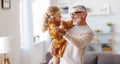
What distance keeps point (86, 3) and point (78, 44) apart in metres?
5.92

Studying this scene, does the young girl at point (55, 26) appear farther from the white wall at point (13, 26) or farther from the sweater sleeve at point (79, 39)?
the white wall at point (13, 26)

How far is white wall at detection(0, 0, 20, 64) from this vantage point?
11.2 feet

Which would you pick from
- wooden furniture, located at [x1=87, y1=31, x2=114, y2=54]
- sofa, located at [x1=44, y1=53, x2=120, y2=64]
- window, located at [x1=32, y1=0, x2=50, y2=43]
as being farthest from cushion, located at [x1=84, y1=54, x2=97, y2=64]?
wooden furniture, located at [x1=87, y1=31, x2=114, y2=54]

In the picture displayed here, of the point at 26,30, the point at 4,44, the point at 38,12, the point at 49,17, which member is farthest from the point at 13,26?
the point at 49,17

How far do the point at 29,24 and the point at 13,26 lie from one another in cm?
64

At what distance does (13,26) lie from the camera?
3.79 metres

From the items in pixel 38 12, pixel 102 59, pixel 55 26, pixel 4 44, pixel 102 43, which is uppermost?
pixel 38 12

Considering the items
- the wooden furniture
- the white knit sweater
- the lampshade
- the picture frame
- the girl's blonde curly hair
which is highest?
the picture frame

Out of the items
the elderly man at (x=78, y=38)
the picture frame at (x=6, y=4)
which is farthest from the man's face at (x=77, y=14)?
the picture frame at (x=6, y=4)

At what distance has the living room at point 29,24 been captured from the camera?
368 centimetres

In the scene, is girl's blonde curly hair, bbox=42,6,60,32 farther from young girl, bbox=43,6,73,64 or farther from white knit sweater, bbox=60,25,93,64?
white knit sweater, bbox=60,25,93,64

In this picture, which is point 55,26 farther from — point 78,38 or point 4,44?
point 4,44

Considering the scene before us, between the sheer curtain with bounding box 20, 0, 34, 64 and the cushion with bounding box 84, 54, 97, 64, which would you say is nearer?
the cushion with bounding box 84, 54, 97, 64

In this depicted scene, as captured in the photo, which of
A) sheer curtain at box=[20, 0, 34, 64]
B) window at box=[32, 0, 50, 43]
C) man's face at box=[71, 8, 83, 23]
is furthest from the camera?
window at box=[32, 0, 50, 43]
